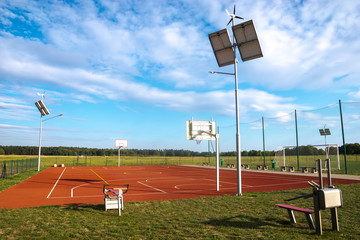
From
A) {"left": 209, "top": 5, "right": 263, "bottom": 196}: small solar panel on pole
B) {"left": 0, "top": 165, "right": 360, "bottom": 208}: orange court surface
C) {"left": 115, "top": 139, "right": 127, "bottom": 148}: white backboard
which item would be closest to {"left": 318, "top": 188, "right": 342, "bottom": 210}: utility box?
{"left": 209, "top": 5, "right": 263, "bottom": 196}: small solar panel on pole

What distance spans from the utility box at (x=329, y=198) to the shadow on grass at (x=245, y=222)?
1643 millimetres

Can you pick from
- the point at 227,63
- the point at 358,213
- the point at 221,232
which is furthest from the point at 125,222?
the point at 227,63

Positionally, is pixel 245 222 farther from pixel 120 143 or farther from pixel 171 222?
pixel 120 143

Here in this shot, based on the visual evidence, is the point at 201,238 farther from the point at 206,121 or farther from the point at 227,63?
the point at 206,121

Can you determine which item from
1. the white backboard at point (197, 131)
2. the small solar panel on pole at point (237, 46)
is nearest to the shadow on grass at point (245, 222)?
the small solar panel on pole at point (237, 46)

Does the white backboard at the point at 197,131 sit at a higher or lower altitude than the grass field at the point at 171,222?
higher

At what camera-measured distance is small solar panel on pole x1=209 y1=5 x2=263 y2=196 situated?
41.1 feet

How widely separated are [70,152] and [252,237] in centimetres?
13385

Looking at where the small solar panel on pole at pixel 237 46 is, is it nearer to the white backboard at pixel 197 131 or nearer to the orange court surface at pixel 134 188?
the white backboard at pixel 197 131

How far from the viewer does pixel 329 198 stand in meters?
6.14

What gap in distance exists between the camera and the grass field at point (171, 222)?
639 cm

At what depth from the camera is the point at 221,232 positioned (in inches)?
259

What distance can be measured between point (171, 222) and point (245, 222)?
7.07ft

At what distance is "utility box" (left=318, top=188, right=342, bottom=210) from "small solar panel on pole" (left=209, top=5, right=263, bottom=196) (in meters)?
6.37
